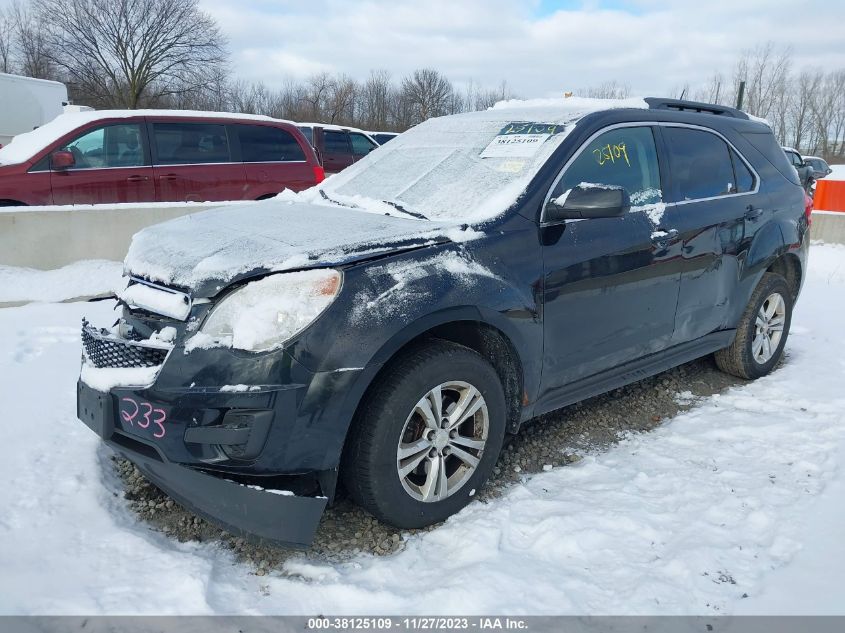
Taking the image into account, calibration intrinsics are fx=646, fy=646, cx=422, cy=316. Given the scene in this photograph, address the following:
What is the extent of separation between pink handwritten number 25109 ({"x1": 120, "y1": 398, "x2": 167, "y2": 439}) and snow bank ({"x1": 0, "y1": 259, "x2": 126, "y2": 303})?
3714mm

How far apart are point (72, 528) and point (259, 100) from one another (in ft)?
161

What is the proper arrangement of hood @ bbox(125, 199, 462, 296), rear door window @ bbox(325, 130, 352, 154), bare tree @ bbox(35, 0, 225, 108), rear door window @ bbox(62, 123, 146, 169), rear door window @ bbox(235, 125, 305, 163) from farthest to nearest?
1. bare tree @ bbox(35, 0, 225, 108)
2. rear door window @ bbox(325, 130, 352, 154)
3. rear door window @ bbox(235, 125, 305, 163)
4. rear door window @ bbox(62, 123, 146, 169)
5. hood @ bbox(125, 199, 462, 296)

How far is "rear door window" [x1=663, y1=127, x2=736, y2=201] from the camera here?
12.6ft

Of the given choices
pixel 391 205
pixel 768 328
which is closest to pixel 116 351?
pixel 391 205

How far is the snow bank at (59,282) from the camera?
19.2 feet

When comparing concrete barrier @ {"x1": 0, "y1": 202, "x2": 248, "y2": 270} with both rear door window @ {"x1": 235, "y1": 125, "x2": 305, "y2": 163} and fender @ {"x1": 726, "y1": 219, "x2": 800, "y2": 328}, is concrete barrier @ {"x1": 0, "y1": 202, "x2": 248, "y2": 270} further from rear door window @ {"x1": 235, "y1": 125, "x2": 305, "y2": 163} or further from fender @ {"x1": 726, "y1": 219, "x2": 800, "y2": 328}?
fender @ {"x1": 726, "y1": 219, "x2": 800, "y2": 328}

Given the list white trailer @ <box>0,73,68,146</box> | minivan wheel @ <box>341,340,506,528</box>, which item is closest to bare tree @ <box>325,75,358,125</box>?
white trailer @ <box>0,73,68,146</box>

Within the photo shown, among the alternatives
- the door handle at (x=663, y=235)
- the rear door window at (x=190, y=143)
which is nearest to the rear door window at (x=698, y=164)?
the door handle at (x=663, y=235)

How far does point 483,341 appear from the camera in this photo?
9.78ft

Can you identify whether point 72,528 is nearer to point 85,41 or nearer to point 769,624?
point 769,624

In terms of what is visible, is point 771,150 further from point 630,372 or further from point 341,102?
point 341,102

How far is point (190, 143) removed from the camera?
8250 mm

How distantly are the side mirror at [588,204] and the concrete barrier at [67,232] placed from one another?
16.5 ft

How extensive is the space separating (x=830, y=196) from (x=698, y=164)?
559 inches
